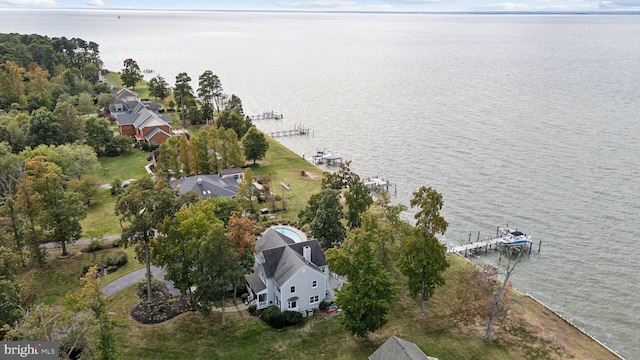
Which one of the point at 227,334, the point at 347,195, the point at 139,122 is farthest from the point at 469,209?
the point at 139,122

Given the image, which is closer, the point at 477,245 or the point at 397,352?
the point at 397,352

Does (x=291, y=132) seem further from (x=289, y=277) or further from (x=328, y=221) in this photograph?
(x=289, y=277)

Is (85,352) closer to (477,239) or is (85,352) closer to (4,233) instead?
(4,233)

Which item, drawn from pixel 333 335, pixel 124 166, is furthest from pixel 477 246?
pixel 124 166

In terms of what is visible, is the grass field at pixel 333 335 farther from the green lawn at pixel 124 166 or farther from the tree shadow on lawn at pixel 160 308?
the green lawn at pixel 124 166

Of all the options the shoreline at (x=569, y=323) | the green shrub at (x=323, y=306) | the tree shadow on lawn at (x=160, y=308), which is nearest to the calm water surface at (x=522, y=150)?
the shoreline at (x=569, y=323)
